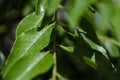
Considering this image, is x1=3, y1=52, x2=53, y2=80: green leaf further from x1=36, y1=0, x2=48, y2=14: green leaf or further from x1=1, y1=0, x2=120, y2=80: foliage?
x1=36, y1=0, x2=48, y2=14: green leaf

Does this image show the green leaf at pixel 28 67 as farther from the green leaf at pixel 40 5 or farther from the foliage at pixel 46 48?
the green leaf at pixel 40 5

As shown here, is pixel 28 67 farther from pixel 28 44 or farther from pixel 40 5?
pixel 40 5

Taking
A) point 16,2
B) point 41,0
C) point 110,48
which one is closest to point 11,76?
point 41,0

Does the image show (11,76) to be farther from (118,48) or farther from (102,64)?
(118,48)

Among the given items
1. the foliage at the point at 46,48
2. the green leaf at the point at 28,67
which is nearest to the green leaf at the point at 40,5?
the foliage at the point at 46,48

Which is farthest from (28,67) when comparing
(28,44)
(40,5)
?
(40,5)

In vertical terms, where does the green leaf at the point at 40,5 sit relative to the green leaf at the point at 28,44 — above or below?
above
